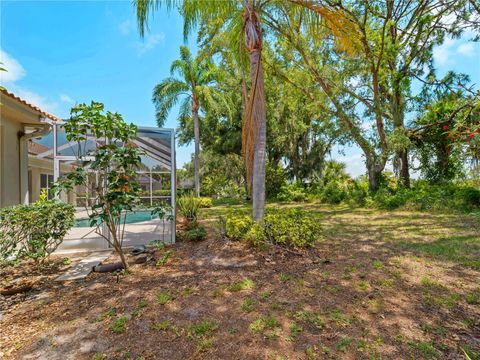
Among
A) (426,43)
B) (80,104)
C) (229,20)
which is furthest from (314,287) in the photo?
(426,43)

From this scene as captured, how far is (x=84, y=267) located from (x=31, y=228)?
1.12 meters

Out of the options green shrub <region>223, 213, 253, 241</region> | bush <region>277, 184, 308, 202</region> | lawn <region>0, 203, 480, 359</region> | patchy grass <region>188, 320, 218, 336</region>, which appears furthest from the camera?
bush <region>277, 184, 308, 202</region>

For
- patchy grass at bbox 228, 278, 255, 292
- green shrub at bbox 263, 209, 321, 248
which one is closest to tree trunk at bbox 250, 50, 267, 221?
green shrub at bbox 263, 209, 321, 248

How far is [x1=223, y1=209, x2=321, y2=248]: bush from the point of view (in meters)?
4.79

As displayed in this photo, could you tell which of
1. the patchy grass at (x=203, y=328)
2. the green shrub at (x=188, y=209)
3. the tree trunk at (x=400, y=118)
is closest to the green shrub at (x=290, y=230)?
the patchy grass at (x=203, y=328)

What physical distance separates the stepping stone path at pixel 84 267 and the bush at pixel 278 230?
2.76 metres

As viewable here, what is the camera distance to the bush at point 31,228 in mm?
3730

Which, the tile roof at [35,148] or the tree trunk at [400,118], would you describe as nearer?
the tile roof at [35,148]

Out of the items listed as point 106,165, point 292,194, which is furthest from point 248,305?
point 292,194

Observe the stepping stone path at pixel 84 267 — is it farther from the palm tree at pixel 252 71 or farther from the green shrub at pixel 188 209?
the palm tree at pixel 252 71

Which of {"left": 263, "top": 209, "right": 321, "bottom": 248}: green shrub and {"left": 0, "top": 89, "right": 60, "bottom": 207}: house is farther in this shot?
{"left": 0, "top": 89, "right": 60, "bottom": 207}: house

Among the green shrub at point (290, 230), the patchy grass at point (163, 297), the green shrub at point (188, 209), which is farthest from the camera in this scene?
the green shrub at point (188, 209)

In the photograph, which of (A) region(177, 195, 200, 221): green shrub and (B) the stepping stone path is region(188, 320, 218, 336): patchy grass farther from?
(A) region(177, 195, 200, 221): green shrub

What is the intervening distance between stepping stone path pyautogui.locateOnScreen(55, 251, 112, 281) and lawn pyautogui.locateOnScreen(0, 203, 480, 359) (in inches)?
9.8
